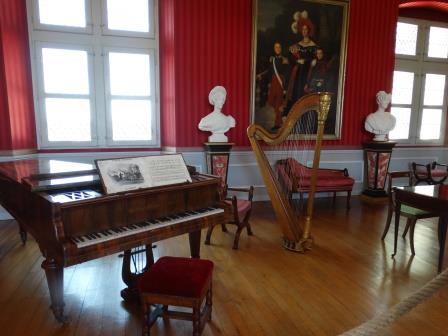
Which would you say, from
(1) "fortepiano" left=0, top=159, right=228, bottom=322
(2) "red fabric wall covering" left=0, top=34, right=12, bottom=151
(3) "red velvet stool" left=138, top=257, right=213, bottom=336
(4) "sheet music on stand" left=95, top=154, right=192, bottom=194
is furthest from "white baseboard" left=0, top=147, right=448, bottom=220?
(3) "red velvet stool" left=138, top=257, right=213, bottom=336

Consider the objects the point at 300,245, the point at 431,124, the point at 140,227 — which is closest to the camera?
the point at 140,227

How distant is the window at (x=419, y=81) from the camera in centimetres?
654

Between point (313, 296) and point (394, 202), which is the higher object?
point (394, 202)

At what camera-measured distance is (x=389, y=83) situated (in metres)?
6.12

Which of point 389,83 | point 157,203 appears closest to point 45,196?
point 157,203

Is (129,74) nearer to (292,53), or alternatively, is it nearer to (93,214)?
(292,53)

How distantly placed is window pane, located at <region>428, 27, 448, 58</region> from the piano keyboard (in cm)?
684

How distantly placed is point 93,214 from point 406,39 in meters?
7.13

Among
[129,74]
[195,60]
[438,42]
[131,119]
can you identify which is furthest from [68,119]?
[438,42]

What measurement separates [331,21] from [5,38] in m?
5.04

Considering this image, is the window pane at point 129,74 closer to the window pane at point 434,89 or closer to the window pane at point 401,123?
the window pane at point 401,123

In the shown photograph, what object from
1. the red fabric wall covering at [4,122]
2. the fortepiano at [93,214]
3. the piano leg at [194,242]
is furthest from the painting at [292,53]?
the red fabric wall covering at [4,122]

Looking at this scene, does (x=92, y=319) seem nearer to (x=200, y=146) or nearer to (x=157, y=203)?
(x=157, y=203)

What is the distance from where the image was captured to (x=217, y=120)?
4922 mm
